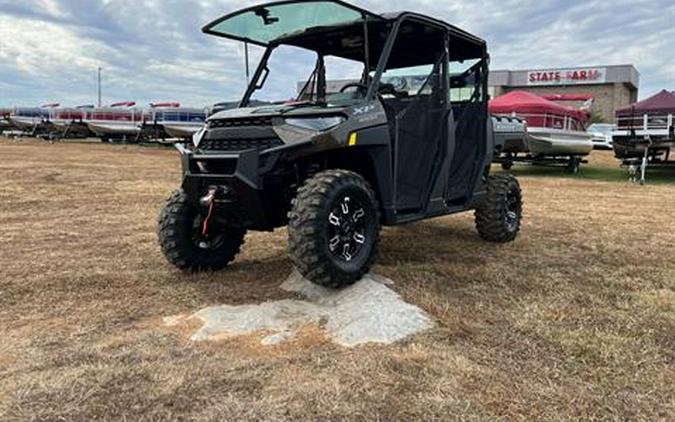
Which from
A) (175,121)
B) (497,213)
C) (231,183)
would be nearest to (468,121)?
(497,213)

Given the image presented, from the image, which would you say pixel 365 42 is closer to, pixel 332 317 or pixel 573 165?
pixel 332 317

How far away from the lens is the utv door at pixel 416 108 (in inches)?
198

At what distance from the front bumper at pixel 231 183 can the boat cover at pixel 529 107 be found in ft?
45.5

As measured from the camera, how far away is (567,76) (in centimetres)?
5891

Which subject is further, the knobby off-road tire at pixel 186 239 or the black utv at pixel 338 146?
the knobby off-road tire at pixel 186 239

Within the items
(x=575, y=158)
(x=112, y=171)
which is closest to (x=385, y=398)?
(x=112, y=171)

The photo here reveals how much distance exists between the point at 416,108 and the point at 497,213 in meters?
2.00

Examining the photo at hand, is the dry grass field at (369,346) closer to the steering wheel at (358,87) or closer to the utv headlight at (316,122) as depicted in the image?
the utv headlight at (316,122)

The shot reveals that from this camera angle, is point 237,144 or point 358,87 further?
point 358,87

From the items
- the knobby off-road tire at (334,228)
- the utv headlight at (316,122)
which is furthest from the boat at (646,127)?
the utv headlight at (316,122)

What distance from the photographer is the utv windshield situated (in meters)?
4.70

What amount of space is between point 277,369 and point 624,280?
329cm

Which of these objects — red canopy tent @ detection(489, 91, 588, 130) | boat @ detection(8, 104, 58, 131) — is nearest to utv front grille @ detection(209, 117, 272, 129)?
red canopy tent @ detection(489, 91, 588, 130)

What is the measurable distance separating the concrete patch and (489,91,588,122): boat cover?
13.7 metres
